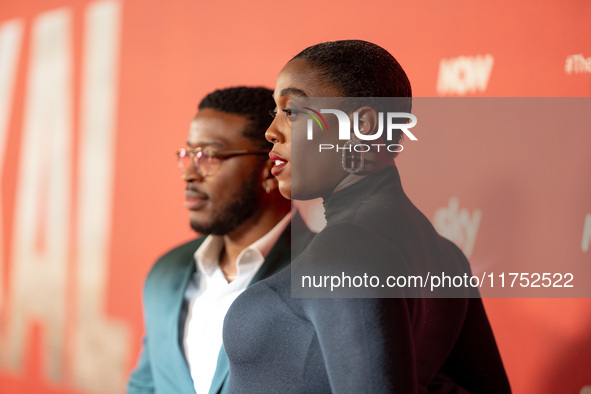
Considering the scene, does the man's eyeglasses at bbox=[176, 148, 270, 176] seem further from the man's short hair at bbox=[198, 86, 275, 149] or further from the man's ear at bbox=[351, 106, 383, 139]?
the man's ear at bbox=[351, 106, 383, 139]

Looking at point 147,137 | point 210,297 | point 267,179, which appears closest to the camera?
point 210,297

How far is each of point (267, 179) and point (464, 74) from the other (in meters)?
0.53

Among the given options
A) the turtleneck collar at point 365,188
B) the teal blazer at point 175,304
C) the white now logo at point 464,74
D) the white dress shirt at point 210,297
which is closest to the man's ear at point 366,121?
the turtleneck collar at point 365,188

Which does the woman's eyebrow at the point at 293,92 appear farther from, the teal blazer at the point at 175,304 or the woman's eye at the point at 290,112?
the teal blazer at the point at 175,304

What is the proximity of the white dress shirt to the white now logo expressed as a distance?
1.65ft

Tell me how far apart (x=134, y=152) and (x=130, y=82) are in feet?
0.90

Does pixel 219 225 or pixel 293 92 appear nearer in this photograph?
pixel 293 92

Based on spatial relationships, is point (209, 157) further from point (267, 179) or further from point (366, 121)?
point (366, 121)

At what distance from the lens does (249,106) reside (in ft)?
4.55

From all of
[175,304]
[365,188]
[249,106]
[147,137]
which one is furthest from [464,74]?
[147,137]

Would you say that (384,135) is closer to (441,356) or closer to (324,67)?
(324,67)

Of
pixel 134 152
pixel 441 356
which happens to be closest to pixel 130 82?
pixel 134 152

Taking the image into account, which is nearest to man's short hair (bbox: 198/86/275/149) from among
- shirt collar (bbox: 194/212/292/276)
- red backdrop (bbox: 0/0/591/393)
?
shirt collar (bbox: 194/212/292/276)

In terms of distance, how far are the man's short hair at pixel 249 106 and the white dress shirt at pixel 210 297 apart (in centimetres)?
21
